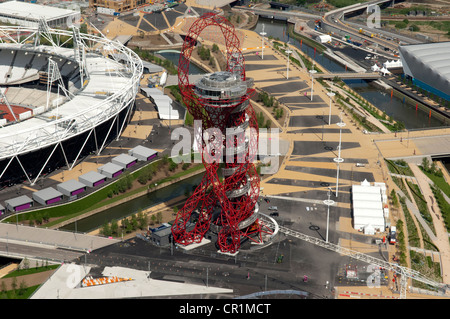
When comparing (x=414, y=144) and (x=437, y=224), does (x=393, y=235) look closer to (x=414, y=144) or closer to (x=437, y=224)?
(x=437, y=224)

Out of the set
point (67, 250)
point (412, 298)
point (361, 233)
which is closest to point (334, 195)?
point (361, 233)

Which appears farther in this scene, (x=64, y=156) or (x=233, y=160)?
(x=64, y=156)

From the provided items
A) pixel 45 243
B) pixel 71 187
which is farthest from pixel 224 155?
pixel 71 187

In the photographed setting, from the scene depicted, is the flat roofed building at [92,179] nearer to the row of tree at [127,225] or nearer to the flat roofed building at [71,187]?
the flat roofed building at [71,187]

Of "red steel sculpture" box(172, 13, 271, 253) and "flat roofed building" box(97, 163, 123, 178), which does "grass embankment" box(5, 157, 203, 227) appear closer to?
"flat roofed building" box(97, 163, 123, 178)

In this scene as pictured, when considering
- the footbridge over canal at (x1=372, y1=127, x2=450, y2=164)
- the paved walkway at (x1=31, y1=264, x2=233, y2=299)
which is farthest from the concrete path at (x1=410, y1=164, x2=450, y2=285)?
the paved walkway at (x1=31, y1=264, x2=233, y2=299)

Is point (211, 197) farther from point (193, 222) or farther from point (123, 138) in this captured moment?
point (123, 138)

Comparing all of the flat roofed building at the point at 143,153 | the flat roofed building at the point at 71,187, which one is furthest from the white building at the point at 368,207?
the flat roofed building at the point at 71,187
